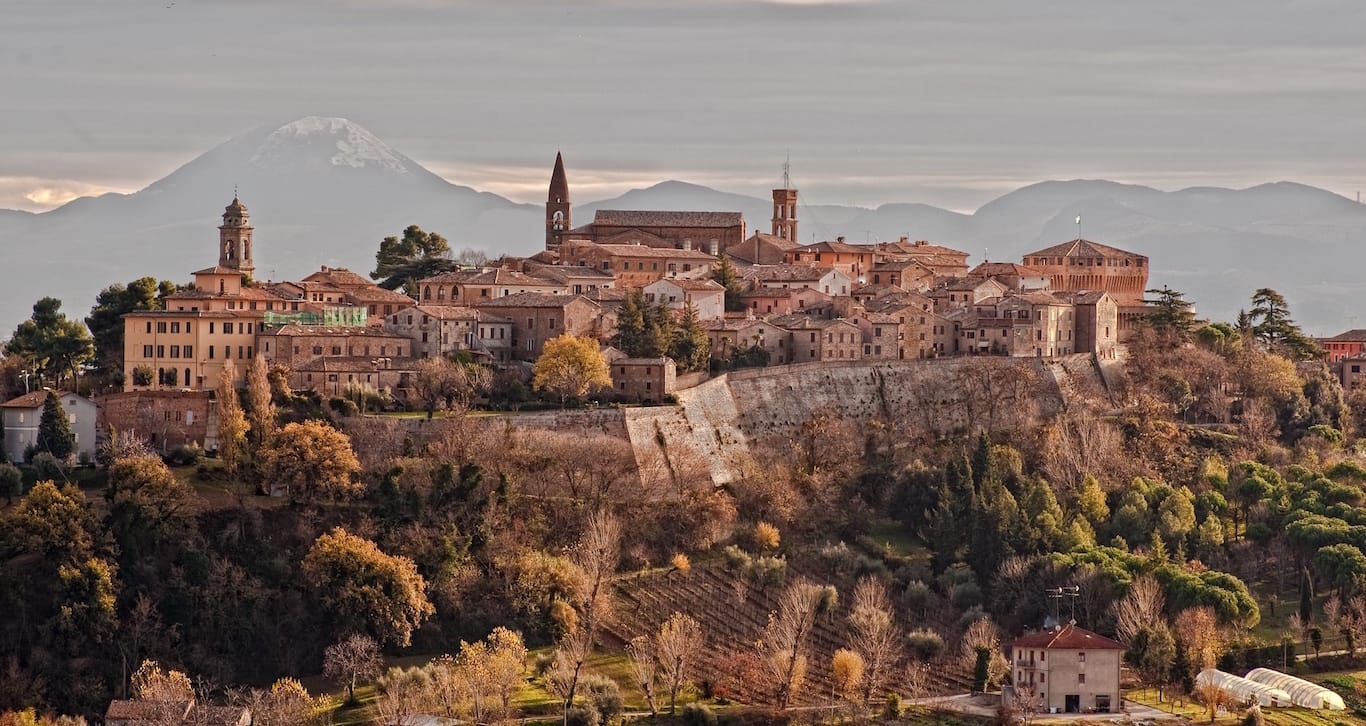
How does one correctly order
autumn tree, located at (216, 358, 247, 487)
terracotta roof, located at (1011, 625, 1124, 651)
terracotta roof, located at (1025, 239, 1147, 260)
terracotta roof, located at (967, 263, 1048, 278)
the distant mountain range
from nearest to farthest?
terracotta roof, located at (1011, 625, 1124, 651), autumn tree, located at (216, 358, 247, 487), terracotta roof, located at (967, 263, 1048, 278), terracotta roof, located at (1025, 239, 1147, 260), the distant mountain range

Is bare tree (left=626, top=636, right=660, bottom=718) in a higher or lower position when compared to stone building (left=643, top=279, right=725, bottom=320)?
lower

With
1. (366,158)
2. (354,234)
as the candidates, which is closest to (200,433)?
(354,234)

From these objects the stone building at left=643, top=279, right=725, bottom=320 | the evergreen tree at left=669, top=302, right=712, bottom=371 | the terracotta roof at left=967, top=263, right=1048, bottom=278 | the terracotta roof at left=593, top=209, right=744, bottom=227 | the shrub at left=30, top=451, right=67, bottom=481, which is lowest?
the shrub at left=30, top=451, right=67, bottom=481

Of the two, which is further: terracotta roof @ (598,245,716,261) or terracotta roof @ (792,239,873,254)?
terracotta roof @ (792,239,873,254)

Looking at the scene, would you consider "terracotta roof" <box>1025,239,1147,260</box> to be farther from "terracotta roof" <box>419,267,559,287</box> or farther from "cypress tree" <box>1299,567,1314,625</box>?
"cypress tree" <box>1299,567,1314,625</box>

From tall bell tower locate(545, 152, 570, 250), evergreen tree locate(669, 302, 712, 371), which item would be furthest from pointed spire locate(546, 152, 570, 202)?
evergreen tree locate(669, 302, 712, 371)

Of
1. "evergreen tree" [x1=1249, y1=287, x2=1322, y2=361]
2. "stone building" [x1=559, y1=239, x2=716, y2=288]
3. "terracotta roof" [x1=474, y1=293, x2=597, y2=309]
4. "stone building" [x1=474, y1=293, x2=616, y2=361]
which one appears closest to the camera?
"stone building" [x1=474, y1=293, x2=616, y2=361]
